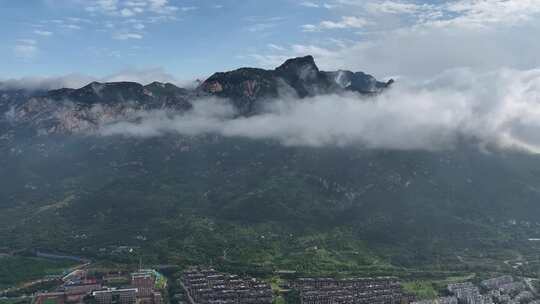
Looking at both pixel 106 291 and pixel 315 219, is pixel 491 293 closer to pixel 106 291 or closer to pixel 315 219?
pixel 315 219

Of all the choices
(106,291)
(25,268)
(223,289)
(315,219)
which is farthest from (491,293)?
(25,268)

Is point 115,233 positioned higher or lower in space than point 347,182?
lower

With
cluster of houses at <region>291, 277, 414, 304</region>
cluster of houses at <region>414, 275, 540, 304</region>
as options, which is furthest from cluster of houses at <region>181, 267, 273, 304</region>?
cluster of houses at <region>414, 275, 540, 304</region>

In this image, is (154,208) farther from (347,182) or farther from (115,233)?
(347,182)

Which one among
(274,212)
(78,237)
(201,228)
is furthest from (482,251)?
(78,237)

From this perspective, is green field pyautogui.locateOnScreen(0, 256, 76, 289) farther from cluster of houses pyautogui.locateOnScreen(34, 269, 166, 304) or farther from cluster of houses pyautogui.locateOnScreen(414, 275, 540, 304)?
cluster of houses pyautogui.locateOnScreen(414, 275, 540, 304)

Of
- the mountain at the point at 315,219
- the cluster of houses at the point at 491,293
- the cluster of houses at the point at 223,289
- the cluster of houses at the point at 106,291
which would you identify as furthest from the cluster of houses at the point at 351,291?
the cluster of houses at the point at 106,291
